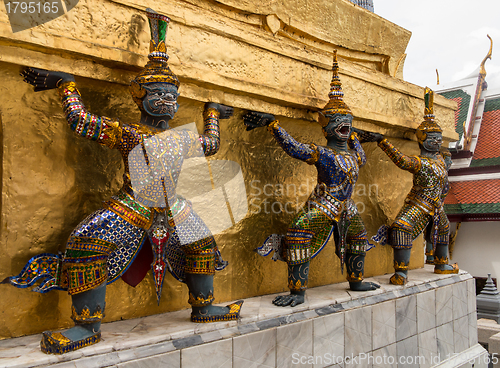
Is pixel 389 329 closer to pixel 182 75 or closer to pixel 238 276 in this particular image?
pixel 238 276

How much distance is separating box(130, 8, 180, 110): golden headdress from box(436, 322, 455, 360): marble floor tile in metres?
3.86

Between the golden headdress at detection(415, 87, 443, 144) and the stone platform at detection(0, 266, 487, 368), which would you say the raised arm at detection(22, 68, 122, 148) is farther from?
the golden headdress at detection(415, 87, 443, 144)

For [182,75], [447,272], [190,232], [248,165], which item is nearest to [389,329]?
[447,272]

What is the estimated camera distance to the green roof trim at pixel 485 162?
8625 millimetres

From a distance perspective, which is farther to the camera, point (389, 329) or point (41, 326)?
point (389, 329)

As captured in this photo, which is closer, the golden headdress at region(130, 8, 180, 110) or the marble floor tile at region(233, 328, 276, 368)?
the golden headdress at region(130, 8, 180, 110)

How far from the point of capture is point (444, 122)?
5.46 m

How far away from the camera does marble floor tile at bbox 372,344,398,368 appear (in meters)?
3.64

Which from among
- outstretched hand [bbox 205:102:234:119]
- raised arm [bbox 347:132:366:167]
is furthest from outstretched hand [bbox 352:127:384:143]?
outstretched hand [bbox 205:102:234:119]

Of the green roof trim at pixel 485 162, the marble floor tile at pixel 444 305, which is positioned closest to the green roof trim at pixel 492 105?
the green roof trim at pixel 485 162

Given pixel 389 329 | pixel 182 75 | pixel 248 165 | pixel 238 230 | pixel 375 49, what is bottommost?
pixel 389 329

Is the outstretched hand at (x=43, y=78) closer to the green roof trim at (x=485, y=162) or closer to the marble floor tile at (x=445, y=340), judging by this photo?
the marble floor tile at (x=445, y=340)

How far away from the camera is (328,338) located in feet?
10.6

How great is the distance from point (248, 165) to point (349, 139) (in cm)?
95
